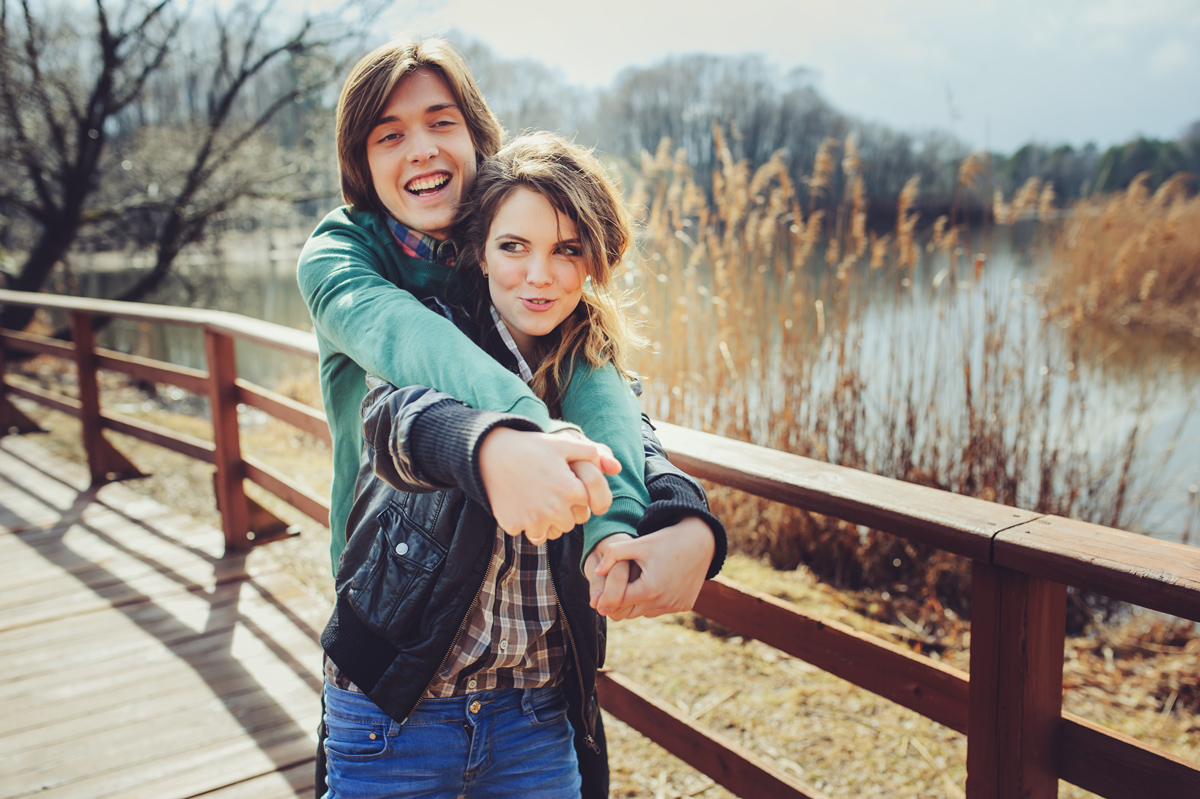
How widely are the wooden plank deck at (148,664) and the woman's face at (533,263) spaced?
47.4 inches

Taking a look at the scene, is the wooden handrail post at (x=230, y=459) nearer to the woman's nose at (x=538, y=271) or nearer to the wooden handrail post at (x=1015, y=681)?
the woman's nose at (x=538, y=271)

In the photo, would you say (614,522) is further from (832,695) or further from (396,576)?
(832,695)

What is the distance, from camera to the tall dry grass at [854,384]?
283 centimetres

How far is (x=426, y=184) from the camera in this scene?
101 centimetres

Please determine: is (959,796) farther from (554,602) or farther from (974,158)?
(974,158)

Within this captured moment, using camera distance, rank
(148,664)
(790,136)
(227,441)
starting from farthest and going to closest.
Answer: (790,136)
(227,441)
(148,664)

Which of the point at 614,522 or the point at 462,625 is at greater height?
the point at 614,522

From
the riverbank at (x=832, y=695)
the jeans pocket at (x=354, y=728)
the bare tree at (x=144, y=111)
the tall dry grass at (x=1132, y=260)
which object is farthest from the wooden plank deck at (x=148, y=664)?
the bare tree at (x=144, y=111)

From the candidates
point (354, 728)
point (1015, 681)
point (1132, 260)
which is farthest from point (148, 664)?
point (1132, 260)

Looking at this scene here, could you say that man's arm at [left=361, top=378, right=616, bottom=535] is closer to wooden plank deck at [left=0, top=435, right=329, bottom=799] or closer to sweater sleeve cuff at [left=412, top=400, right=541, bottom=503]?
sweater sleeve cuff at [left=412, top=400, right=541, bottom=503]

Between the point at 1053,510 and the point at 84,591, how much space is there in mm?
3280

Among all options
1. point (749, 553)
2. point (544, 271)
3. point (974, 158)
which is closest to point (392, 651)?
point (544, 271)

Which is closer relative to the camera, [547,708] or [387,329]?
[387,329]

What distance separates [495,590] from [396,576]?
0.36 ft
